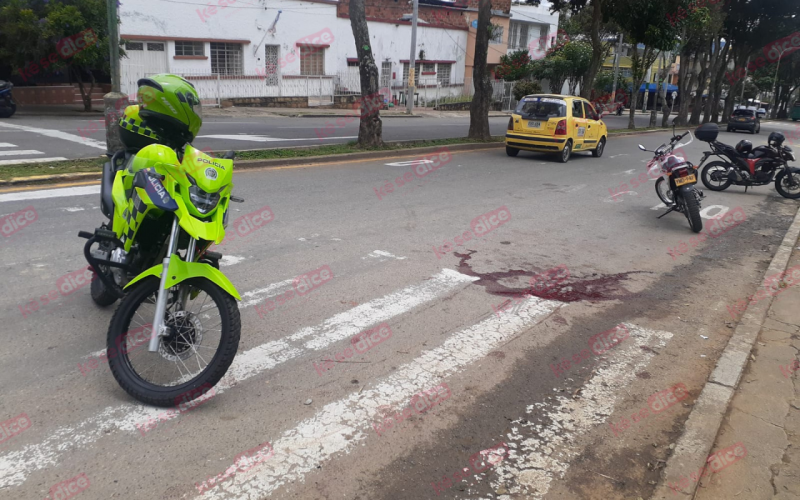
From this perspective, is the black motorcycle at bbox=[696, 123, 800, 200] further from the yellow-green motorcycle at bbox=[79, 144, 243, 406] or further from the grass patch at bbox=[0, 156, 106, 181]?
the grass patch at bbox=[0, 156, 106, 181]

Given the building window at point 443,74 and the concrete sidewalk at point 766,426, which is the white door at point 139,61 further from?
the concrete sidewalk at point 766,426

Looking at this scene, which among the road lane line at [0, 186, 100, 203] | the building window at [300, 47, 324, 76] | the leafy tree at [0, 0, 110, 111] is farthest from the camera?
the building window at [300, 47, 324, 76]

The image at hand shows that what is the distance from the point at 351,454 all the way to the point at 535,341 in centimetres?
211

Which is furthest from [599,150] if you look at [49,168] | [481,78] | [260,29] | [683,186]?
[260,29]

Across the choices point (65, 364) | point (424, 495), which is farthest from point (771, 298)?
point (65, 364)

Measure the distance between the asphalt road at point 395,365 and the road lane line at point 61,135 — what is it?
5.14 m

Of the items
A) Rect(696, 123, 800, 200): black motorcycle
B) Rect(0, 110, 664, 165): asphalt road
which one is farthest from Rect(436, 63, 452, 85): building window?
Rect(696, 123, 800, 200): black motorcycle

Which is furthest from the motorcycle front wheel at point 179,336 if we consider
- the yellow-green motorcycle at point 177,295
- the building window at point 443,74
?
the building window at point 443,74

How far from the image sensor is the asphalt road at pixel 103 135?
1221cm

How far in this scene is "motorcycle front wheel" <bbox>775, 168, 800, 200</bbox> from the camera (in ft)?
40.3

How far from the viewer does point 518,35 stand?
163 feet

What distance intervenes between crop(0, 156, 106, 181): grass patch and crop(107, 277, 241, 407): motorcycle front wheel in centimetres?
695

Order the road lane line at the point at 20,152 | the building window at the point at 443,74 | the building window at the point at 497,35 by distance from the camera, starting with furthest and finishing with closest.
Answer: the building window at the point at 497,35, the building window at the point at 443,74, the road lane line at the point at 20,152

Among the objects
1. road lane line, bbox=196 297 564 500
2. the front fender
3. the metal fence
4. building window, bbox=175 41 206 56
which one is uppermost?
building window, bbox=175 41 206 56
